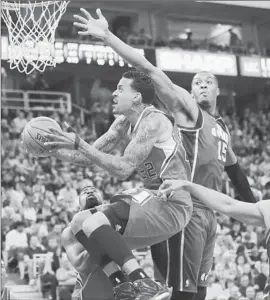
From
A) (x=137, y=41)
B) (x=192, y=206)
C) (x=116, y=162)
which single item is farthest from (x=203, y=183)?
(x=137, y=41)

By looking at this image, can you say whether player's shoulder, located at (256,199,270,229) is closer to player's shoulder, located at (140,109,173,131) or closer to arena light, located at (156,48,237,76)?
player's shoulder, located at (140,109,173,131)

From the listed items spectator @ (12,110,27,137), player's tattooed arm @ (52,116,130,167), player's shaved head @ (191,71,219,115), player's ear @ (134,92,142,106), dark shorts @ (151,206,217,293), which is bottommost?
dark shorts @ (151,206,217,293)

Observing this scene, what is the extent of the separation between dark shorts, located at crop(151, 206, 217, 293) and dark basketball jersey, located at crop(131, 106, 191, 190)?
0.47m

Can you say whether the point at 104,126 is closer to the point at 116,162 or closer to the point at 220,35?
the point at 220,35

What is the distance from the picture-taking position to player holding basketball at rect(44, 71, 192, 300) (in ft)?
14.2

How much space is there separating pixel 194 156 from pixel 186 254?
2.68ft

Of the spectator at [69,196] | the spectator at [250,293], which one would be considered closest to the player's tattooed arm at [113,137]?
the spectator at [250,293]

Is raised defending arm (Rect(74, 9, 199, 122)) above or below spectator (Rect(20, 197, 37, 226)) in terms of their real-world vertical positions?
above

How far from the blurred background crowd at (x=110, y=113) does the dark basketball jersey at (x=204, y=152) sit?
5696mm

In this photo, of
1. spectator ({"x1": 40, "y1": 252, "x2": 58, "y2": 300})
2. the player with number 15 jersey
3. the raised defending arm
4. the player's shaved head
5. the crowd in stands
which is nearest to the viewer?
the raised defending arm

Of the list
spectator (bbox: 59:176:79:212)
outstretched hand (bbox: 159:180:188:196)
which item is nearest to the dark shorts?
outstretched hand (bbox: 159:180:188:196)

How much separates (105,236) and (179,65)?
18.8m

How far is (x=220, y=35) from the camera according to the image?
27.5 metres

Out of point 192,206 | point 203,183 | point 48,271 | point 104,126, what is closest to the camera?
point 192,206
